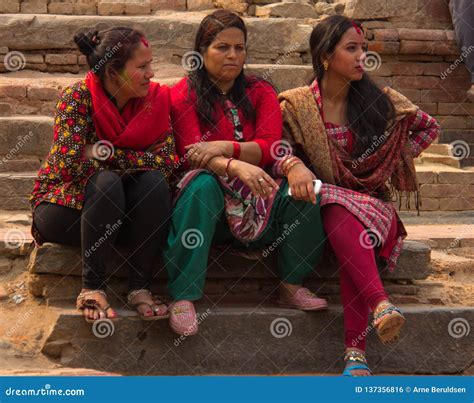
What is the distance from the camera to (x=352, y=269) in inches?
158

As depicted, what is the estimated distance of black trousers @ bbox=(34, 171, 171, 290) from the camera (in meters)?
4.01

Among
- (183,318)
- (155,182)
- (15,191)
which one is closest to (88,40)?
(155,182)

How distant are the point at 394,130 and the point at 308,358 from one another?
1162 millimetres

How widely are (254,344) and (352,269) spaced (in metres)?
0.61

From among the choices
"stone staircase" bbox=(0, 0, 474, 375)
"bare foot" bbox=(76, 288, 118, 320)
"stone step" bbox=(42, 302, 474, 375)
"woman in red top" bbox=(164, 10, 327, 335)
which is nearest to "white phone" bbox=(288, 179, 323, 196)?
"woman in red top" bbox=(164, 10, 327, 335)

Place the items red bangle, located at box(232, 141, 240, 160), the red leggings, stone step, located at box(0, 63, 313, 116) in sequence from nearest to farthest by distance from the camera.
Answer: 1. the red leggings
2. red bangle, located at box(232, 141, 240, 160)
3. stone step, located at box(0, 63, 313, 116)

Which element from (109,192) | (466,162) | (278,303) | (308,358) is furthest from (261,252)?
(466,162)

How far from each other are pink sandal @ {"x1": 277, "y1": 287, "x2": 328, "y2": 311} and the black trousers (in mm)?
664

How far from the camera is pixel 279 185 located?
4258 mm

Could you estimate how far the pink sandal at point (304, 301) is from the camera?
14.0 ft

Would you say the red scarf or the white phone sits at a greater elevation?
the red scarf

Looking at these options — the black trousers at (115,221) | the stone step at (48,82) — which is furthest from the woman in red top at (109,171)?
the stone step at (48,82)

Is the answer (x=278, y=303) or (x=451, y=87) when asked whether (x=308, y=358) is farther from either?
(x=451, y=87)

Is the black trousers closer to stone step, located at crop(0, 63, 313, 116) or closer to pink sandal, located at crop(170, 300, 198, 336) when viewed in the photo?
pink sandal, located at crop(170, 300, 198, 336)
